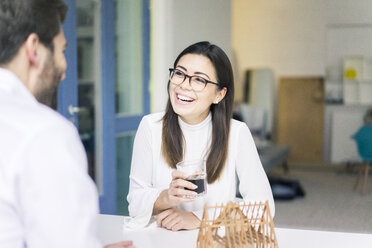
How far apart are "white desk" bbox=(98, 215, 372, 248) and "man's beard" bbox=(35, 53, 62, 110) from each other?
555 millimetres

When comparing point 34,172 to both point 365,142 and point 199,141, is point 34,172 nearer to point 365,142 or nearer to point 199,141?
point 199,141

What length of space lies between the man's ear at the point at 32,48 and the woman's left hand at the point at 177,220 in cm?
76

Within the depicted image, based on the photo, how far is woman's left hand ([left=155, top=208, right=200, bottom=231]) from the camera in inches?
58.3

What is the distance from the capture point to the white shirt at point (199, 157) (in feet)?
5.68

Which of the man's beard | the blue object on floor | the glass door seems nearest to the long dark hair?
the man's beard

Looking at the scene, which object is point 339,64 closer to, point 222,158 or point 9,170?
point 222,158

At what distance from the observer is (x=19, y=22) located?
0.91 m

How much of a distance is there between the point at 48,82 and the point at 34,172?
0.26m

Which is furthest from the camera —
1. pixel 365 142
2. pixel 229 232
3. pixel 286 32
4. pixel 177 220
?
pixel 286 32

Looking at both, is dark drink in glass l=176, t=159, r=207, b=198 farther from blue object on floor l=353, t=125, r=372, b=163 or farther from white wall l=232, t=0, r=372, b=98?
white wall l=232, t=0, r=372, b=98

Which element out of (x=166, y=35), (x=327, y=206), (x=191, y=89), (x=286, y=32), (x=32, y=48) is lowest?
(x=327, y=206)

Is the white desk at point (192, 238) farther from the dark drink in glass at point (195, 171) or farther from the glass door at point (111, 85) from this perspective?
the glass door at point (111, 85)

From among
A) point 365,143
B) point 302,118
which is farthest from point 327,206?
point 302,118

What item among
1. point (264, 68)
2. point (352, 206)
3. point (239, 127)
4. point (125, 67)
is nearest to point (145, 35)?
point (125, 67)
